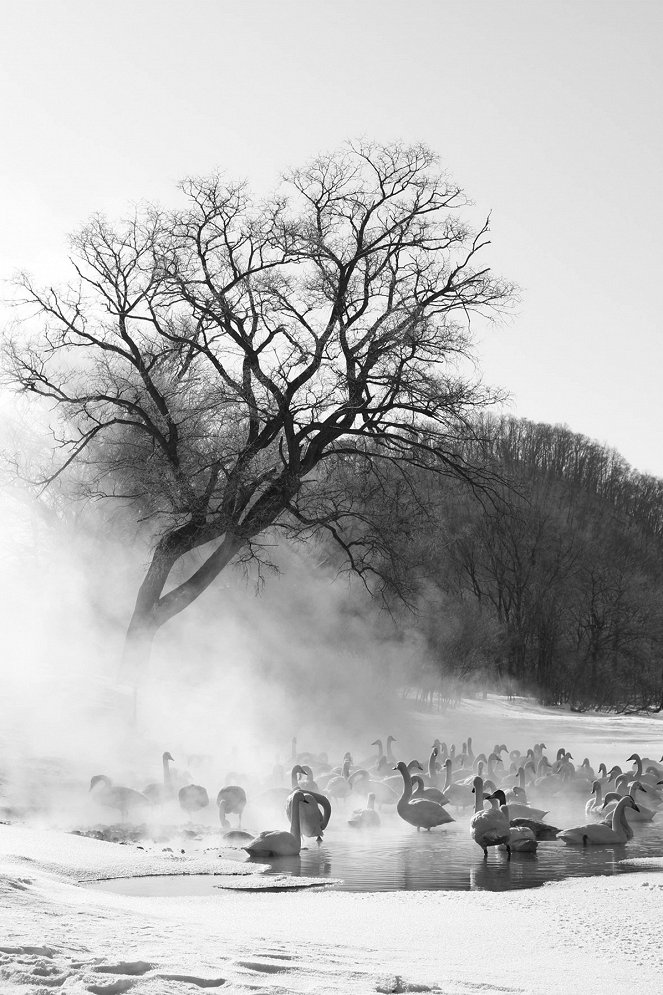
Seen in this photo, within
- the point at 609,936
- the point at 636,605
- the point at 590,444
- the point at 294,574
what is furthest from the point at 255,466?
the point at 590,444

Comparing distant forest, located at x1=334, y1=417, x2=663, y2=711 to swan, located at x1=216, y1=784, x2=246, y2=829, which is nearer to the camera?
swan, located at x1=216, y1=784, x2=246, y2=829

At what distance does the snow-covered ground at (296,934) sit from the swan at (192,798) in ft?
9.87

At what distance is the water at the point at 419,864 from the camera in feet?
30.4

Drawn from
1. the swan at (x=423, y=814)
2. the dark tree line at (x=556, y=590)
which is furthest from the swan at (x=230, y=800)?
the dark tree line at (x=556, y=590)

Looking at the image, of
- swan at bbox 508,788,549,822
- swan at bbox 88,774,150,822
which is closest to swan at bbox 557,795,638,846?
swan at bbox 508,788,549,822

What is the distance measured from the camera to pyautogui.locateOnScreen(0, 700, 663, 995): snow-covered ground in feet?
15.6

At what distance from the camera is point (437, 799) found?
14875mm

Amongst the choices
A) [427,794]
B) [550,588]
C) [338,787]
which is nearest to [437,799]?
[427,794]

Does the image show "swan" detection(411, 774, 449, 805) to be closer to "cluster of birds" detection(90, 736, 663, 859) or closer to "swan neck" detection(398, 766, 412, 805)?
"cluster of birds" detection(90, 736, 663, 859)

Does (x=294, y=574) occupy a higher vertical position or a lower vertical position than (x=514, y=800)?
higher

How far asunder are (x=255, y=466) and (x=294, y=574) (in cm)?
1128

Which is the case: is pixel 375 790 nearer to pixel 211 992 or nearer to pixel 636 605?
pixel 211 992

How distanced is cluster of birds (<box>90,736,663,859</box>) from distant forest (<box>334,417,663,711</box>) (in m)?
17.5

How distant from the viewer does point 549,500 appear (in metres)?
61.0
